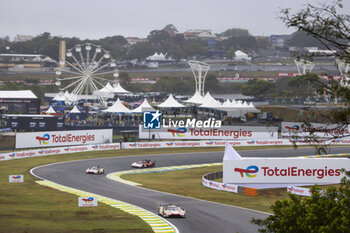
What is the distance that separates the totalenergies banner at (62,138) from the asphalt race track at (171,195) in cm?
862

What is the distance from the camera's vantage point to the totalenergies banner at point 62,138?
64.5 m

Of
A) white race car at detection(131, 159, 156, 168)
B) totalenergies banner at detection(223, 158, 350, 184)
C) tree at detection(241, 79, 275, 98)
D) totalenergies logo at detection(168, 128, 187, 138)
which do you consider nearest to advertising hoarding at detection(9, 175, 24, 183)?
white race car at detection(131, 159, 156, 168)

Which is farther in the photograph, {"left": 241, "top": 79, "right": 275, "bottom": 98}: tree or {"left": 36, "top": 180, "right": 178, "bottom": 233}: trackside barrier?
{"left": 241, "top": 79, "right": 275, "bottom": 98}: tree

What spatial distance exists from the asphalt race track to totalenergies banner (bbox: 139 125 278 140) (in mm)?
7324

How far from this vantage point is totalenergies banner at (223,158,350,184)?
4238cm

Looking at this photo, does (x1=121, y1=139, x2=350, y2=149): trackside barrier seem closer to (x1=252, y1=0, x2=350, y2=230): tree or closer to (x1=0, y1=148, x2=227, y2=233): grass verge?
(x1=0, y1=148, x2=227, y2=233): grass verge

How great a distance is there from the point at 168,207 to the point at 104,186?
1337 cm

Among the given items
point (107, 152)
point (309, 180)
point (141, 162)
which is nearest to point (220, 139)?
point (107, 152)

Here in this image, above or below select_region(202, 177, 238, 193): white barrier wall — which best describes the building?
above

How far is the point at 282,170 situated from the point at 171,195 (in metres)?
8.55

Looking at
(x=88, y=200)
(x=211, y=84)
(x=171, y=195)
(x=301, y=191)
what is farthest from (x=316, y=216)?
(x=211, y=84)

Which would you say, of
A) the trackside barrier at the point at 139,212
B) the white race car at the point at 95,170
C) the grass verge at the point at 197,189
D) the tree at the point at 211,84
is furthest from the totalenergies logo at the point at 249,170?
the tree at the point at 211,84

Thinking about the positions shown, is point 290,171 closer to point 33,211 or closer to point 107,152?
point 33,211

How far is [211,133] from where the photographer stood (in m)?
75.6
